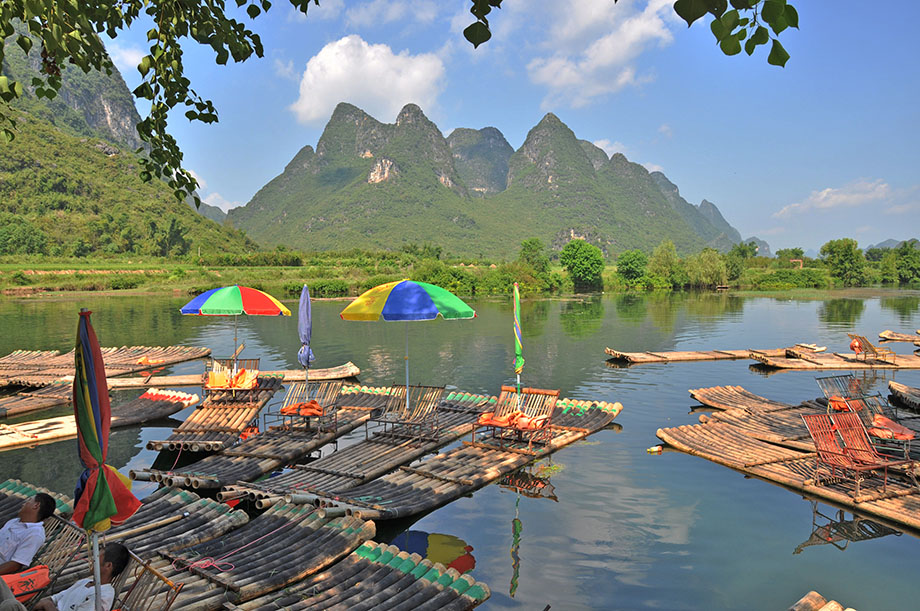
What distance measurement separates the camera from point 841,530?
29.2 ft

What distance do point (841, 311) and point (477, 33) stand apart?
56.5 metres

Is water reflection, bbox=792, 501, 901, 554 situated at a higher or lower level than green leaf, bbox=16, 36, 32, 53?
lower

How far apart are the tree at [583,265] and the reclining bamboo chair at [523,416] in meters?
70.9

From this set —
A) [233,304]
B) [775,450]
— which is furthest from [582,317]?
[233,304]

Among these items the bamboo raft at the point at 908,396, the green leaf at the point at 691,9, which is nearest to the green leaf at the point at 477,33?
the green leaf at the point at 691,9

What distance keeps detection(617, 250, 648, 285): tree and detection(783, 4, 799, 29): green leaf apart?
8487cm

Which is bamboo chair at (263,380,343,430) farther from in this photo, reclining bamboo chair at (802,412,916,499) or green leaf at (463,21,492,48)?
green leaf at (463,21,492,48)

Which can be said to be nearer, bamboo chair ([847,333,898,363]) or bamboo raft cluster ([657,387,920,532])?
bamboo raft cluster ([657,387,920,532])

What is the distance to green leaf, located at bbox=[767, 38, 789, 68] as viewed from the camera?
203 cm

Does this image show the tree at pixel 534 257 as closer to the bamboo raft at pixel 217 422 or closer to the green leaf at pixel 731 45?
the bamboo raft at pixel 217 422

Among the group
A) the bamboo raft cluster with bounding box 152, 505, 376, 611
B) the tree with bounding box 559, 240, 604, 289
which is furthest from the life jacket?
the tree with bounding box 559, 240, 604, 289

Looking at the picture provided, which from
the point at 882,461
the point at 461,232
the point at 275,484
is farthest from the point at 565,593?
the point at 461,232

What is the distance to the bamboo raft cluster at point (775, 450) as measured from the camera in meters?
9.10

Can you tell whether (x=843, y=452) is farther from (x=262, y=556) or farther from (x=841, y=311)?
(x=841, y=311)
